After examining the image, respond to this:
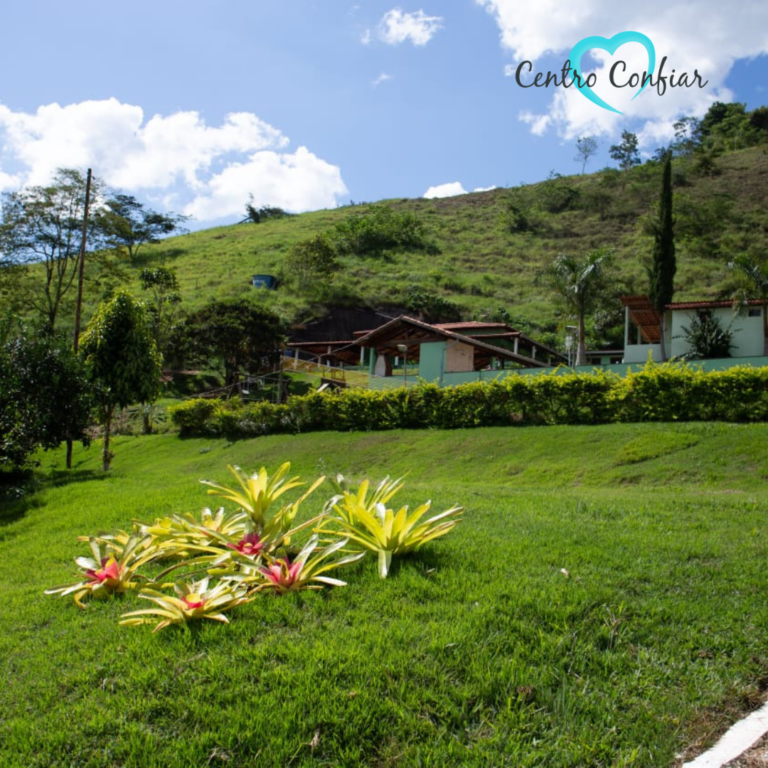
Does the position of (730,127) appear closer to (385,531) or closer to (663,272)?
(663,272)

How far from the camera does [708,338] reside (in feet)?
86.8

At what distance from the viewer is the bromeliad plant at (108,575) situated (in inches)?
165

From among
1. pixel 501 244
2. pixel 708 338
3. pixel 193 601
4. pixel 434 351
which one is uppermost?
pixel 501 244

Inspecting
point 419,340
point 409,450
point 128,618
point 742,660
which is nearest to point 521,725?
point 742,660

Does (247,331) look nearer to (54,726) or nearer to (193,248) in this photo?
(54,726)

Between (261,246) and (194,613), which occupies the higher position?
(261,246)

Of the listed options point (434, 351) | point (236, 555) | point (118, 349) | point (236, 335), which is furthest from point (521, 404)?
point (236, 335)

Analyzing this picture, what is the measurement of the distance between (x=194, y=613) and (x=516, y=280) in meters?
53.8

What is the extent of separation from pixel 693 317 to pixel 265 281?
102 ft

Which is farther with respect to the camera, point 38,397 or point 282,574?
point 38,397

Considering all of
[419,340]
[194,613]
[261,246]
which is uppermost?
[261,246]

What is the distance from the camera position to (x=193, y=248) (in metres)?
67.4

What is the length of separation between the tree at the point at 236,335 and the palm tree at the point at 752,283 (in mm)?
21156

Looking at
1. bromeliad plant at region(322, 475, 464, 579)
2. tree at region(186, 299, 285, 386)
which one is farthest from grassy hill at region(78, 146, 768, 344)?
bromeliad plant at region(322, 475, 464, 579)
